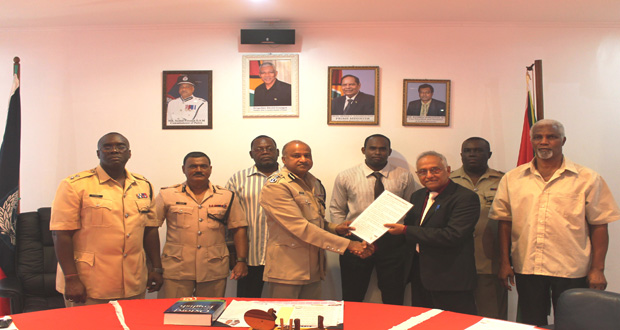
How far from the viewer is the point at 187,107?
444 cm

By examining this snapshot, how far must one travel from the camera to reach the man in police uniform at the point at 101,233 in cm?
279

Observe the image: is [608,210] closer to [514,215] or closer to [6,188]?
[514,215]

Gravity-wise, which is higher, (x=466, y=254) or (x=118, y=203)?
(x=118, y=203)

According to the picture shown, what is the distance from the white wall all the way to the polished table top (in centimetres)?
230

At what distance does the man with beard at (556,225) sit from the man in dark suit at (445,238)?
1.54ft

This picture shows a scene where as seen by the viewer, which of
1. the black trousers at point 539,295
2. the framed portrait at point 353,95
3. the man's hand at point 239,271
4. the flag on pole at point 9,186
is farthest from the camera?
the framed portrait at point 353,95

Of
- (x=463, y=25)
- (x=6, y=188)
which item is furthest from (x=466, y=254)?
(x=6, y=188)

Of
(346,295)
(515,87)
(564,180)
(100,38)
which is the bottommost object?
(346,295)

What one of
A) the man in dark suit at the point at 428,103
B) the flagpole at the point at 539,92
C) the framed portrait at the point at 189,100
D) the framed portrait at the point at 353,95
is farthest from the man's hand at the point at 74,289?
the flagpole at the point at 539,92

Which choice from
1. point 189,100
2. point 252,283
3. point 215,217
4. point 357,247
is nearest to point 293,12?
point 189,100

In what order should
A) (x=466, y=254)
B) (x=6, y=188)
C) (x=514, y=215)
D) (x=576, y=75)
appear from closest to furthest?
(x=466, y=254) → (x=514, y=215) → (x=6, y=188) → (x=576, y=75)

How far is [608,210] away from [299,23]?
3.19 meters

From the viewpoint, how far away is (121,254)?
2916mm

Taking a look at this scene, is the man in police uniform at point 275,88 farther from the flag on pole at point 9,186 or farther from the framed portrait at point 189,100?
the flag on pole at point 9,186
